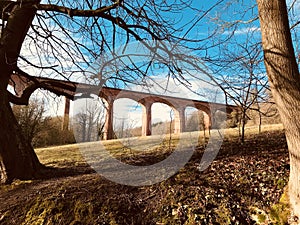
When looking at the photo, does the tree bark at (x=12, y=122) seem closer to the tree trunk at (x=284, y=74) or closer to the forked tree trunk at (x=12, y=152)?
the forked tree trunk at (x=12, y=152)

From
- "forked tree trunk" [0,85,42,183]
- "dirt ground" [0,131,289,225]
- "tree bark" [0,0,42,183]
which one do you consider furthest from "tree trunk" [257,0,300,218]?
"forked tree trunk" [0,85,42,183]

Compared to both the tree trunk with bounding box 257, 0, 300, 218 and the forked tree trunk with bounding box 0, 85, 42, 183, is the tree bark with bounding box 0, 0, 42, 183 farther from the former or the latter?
the tree trunk with bounding box 257, 0, 300, 218

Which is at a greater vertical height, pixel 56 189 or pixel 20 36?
pixel 20 36

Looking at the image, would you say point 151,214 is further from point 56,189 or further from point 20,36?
point 20,36

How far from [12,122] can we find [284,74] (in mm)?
4243

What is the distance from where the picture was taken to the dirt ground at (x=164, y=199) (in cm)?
243

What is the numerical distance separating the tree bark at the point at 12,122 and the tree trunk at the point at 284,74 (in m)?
3.70

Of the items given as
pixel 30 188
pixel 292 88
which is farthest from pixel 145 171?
pixel 292 88

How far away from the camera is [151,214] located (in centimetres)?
252

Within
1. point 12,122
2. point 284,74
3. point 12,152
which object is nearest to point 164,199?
point 284,74

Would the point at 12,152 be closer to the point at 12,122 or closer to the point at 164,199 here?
the point at 12,122

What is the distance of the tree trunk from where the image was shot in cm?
221

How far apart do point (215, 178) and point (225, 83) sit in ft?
4.35

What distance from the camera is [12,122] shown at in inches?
158
